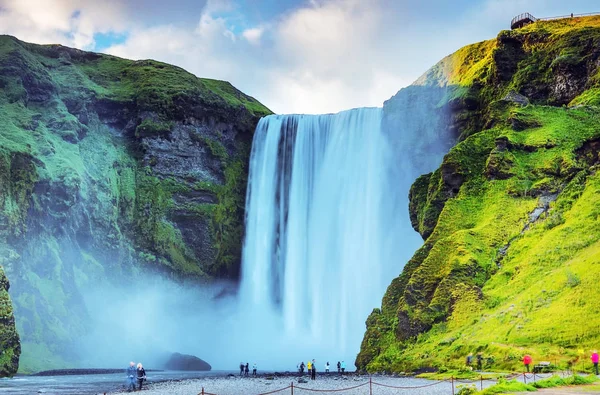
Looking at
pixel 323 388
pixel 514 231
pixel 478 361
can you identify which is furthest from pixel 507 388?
pixel 514 231

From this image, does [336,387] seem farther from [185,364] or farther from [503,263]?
[185,364]

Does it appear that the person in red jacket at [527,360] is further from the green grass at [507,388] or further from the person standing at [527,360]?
the green grass at [507,388]

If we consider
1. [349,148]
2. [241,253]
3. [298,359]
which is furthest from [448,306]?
[241,253]

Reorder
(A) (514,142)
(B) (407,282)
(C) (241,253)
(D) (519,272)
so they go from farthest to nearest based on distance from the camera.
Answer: (C) (241,253)
(A) (514,142)
(B) (407,282)
(D) (519,272)

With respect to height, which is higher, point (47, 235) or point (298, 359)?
point (47, 235)

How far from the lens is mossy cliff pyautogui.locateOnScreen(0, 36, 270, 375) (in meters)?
70.9

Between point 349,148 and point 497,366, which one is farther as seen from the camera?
point 349,148

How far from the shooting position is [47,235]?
7419 centimetres

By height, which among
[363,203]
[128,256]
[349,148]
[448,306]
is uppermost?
[349,148]

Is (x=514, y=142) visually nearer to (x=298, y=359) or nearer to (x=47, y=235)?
(x=298, y=359)

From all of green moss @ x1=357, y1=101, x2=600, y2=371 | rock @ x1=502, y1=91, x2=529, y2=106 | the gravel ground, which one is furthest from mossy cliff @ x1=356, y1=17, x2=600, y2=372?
the gravel ground

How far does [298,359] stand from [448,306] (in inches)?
1193

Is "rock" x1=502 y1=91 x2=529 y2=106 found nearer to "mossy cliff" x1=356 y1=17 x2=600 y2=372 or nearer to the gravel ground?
"mossy cliff" x1=356 y1=17 x2=600 y2=372

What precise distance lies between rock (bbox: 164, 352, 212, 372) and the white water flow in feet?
36.2
